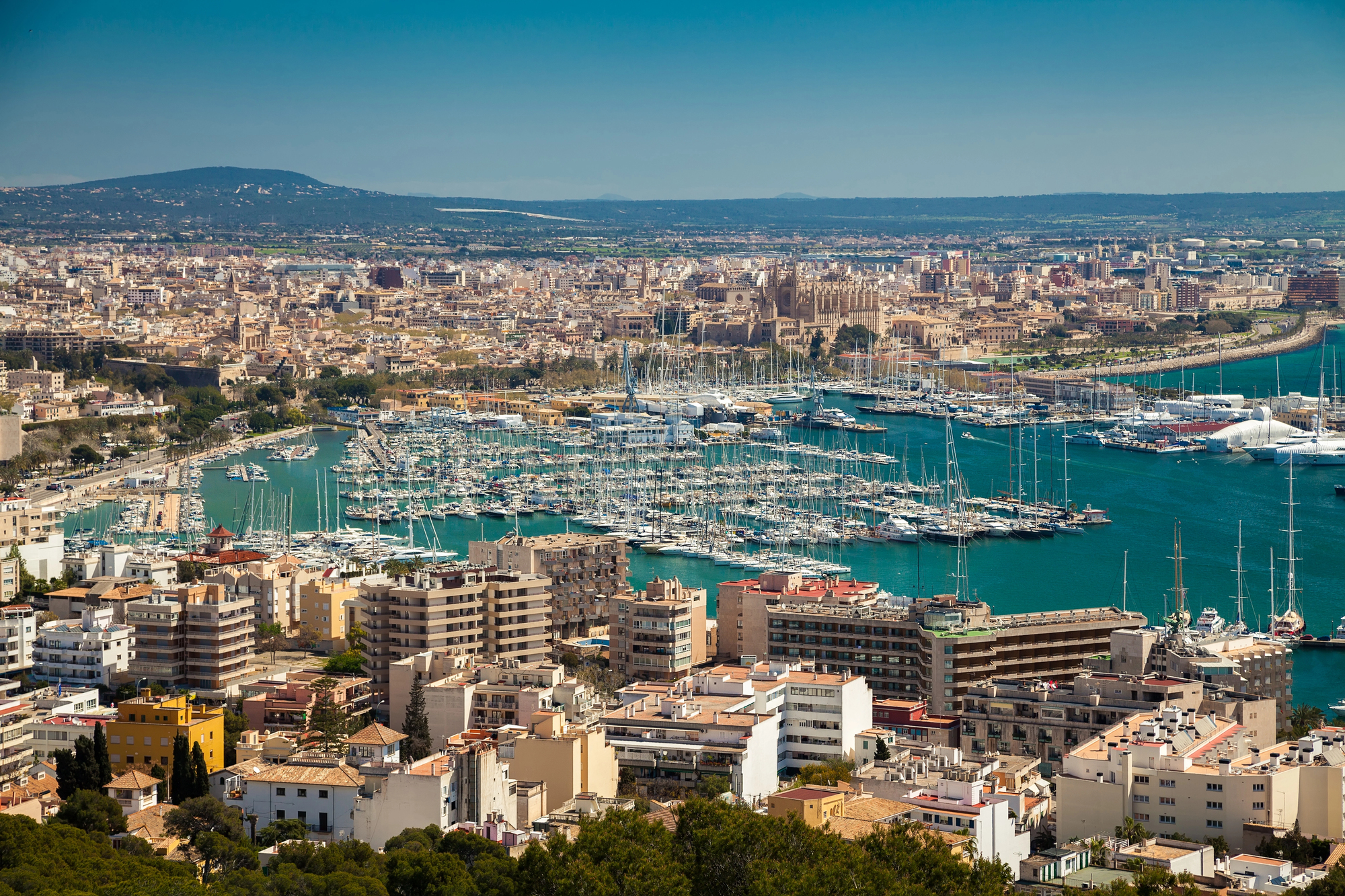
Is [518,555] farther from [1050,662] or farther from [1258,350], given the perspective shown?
[1258,350]

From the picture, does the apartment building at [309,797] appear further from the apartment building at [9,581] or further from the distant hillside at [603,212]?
the distant hillside at [603,212]

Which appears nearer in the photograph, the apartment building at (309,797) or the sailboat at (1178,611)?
the apartment building at (309,797)

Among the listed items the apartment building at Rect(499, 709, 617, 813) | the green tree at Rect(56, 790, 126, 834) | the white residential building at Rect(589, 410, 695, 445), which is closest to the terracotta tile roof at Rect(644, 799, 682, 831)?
the apartment building at Rect(499, 709, 617, 813)

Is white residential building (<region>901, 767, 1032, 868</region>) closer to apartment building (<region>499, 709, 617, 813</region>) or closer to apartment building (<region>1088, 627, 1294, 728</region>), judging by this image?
apartment building (<region>499, 709, 617, 813</region>)

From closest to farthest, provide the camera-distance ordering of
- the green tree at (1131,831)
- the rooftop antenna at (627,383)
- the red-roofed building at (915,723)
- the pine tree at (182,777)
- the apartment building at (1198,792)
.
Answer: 1. the green tree at (1131,831)
2. the apartment building at (1198,792)
3. the pine tree at (182,777)
4. the red-roofed building at (915,723)
5. the rooftop antenna at (627,383)

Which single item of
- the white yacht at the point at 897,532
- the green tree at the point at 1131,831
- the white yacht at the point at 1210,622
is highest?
the green tree at the point at 1131,831

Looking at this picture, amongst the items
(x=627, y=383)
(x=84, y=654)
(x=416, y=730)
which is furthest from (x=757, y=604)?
(x=627, y=383)

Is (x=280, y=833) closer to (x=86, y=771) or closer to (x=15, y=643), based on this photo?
(x=86, y=771)

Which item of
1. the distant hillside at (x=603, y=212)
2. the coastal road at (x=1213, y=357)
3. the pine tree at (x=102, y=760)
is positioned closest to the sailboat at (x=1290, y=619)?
the pine tree at (x=102, y=760)

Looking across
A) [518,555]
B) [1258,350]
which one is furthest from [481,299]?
[518,555]
